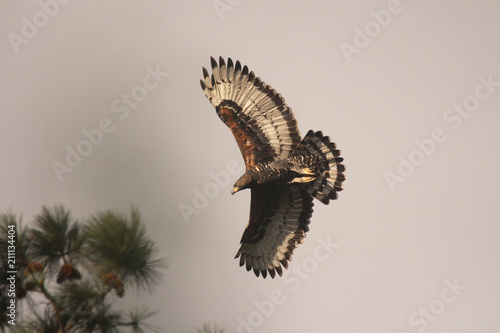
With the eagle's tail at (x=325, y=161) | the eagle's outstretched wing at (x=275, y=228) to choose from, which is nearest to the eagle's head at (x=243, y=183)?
the eagle's outstretched wing at (x=275, y=228)

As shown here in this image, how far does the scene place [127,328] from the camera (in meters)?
7.28

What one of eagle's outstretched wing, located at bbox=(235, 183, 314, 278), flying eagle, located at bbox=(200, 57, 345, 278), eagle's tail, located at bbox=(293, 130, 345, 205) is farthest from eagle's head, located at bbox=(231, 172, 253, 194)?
eagle's tail, located at bbox=(293, 130, 345, 205)

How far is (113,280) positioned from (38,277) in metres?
0.69

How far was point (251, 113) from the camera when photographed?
10320 mm

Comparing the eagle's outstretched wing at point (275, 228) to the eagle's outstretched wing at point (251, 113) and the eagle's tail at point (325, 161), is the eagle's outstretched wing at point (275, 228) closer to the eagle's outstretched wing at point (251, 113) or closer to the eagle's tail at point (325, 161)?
the eagle's tail at point (325, 161)

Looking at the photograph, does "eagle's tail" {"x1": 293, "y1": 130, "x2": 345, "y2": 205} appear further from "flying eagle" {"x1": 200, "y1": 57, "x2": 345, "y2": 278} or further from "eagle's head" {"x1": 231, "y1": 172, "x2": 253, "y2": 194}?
"eagle's head" {"x1": 231, "y1": 172, "x2": 253, "y2": 194}

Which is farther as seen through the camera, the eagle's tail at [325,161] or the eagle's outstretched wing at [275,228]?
the eagle's outstretched wing at [275,228]

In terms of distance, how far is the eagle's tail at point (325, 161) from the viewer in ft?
33.0

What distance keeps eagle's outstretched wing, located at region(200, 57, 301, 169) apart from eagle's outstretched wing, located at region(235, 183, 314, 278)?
59 cm

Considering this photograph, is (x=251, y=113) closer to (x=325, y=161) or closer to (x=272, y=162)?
(x=272, y=162)

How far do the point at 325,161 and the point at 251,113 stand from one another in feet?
4.10

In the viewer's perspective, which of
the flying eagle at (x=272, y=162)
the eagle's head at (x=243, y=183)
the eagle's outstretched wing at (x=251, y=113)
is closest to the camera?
the eagle's head at (x=243, y=183)

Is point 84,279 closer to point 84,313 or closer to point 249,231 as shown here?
point 84,313

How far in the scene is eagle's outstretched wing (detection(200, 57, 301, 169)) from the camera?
1016 cm
